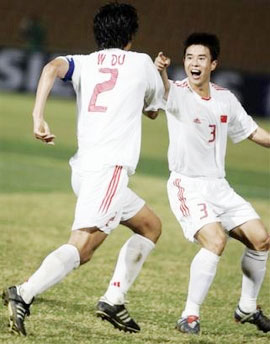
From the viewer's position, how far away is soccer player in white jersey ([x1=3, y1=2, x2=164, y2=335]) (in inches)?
260

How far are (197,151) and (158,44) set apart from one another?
3559 cm

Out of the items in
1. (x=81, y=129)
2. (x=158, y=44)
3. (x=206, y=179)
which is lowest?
(x=158, y=44)

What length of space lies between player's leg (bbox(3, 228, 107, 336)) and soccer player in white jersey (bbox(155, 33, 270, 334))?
3.69 ft

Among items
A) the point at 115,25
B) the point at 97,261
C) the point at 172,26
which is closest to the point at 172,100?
the point at 115,25

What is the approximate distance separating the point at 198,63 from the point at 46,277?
212cm

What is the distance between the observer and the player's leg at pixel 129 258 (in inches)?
283

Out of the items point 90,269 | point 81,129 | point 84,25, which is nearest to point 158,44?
point 84,25

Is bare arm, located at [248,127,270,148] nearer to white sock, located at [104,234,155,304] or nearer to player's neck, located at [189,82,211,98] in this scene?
player's neck, located at [189,82,211,98]

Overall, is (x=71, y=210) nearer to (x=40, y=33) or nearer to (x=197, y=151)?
(x=197, y=151)

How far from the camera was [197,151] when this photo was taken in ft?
25.5

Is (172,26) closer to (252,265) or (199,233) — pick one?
(252,265)

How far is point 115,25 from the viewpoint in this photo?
6809 mm

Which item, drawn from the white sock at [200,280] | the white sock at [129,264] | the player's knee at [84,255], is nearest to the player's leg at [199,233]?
the white sock at [200,280]

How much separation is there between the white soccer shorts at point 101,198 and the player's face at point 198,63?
1.32m
